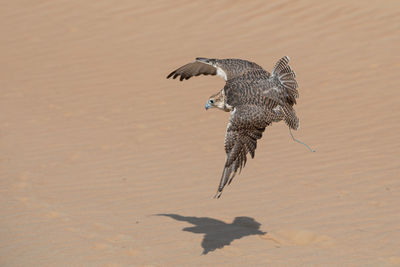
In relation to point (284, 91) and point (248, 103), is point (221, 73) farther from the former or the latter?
point (248, 103)

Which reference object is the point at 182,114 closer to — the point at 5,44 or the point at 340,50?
the point at 340,50

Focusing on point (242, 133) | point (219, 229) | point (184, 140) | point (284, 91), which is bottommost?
point (219, 229)

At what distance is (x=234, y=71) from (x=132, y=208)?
6.19 feet

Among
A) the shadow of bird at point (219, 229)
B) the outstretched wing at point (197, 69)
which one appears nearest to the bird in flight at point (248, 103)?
the outstretched wing at point (197, 69)

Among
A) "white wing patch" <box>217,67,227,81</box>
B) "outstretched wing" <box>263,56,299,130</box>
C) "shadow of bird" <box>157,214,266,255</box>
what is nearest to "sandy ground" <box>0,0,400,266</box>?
"shadow of bird" <box>157,214,266,255</box>

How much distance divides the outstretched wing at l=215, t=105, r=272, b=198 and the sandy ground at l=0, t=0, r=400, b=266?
35.4 inches

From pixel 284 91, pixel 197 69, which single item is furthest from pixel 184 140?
pixel 284 91

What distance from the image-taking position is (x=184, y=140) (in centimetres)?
891

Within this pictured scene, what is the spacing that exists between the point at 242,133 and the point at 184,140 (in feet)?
10.4

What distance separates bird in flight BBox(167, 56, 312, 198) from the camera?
5695mm

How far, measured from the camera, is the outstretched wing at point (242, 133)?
560cm

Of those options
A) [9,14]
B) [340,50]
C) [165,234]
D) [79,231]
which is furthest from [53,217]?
[9,14]

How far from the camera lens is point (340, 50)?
10977mm

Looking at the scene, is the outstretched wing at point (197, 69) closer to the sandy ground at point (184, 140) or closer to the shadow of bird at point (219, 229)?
the sandy ground at point (184, 140)
